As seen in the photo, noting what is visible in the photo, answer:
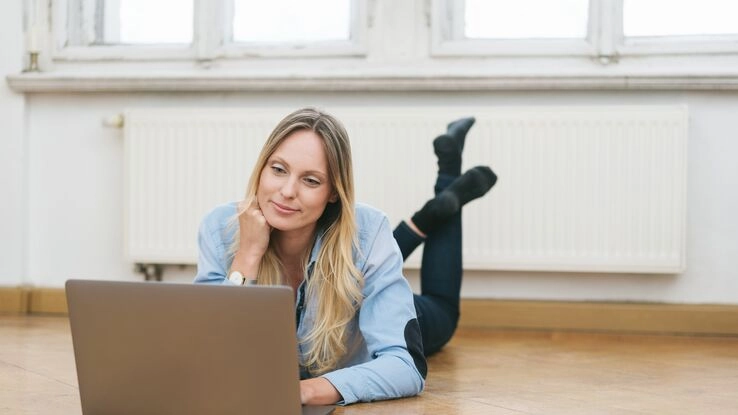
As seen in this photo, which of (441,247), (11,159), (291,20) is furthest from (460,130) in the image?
(11,159)

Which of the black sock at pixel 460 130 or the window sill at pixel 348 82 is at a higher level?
the window sill at pixel 348 82

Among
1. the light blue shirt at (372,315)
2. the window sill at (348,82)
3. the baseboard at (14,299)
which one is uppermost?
the window sill at (348,82)

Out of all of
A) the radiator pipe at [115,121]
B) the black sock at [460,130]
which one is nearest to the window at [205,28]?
the radiator pipe at [115,121]

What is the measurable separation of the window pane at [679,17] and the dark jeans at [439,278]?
1.08 meters

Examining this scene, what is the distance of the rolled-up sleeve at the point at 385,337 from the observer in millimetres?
1699

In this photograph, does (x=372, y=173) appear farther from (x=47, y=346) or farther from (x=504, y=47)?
(x=47, y=346)

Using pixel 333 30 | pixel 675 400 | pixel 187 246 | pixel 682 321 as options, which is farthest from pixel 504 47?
pixel 675 400

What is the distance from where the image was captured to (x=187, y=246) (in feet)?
11.0

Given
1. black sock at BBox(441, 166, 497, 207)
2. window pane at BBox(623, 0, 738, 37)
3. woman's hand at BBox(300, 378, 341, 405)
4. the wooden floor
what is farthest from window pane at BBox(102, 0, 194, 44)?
woman's hand at BBox(300, 378, 341, 405)

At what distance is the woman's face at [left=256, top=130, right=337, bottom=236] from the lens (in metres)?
1.71

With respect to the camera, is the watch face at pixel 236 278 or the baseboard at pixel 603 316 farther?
the baseboard at pixel 603 316

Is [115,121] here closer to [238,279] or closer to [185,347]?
[238,279]

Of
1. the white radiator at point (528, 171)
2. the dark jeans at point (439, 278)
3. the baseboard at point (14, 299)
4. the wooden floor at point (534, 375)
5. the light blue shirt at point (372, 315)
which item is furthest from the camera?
the baseboard at point (14, 299)

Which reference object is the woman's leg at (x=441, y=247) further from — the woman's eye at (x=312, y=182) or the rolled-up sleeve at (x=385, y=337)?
the woman's eye at (x=312, y=182)
